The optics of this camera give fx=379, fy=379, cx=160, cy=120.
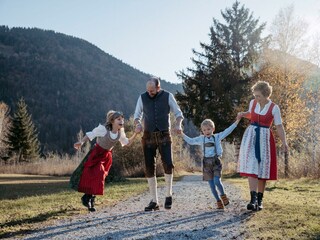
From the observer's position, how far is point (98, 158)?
20.4 feet

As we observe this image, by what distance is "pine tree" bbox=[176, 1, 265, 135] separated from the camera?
26.2 metres

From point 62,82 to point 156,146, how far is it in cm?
12883

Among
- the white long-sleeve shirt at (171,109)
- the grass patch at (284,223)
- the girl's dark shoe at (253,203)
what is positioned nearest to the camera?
the grass patch at (284,223)

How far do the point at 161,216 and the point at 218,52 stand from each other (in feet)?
79.7

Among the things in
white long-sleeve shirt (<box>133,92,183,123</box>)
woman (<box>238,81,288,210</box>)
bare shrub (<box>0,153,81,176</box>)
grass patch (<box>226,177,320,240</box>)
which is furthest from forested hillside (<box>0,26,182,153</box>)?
grass patch (<box>226,177,320,240</box>)

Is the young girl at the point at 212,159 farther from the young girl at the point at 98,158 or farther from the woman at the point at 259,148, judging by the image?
the young girl at the point at 98,158

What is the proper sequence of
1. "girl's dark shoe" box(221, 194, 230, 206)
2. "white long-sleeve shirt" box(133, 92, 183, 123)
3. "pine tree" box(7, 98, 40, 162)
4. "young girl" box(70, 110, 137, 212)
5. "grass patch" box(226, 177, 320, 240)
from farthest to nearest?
1. "pine tree" box(7, 98, 40, 162)
2. "white long-sleeve shirt" box(133, 92, 183, 123)
3. "young girl" box(70, 110, 137, 212)
4. "girl's dark shoe" box(221, 194, 230, 206)
5. "grass patch" box(226, 177, 320, 240)

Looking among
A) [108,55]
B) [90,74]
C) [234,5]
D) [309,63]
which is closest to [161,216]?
[309,63]

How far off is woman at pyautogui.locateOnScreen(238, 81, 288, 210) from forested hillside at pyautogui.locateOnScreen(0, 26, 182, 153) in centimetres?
9262

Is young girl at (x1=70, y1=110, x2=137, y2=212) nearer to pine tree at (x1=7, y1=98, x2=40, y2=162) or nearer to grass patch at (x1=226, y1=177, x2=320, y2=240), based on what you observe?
grass patch at (x1=226, y1=177, x2=320, y2=240)

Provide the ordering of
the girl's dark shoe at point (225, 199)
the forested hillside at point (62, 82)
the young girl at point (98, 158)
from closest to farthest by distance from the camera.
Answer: the girl's dark shoe at point (225, 199) → the young girl at point (98, 158) → the forested hillside at point (62, 82)

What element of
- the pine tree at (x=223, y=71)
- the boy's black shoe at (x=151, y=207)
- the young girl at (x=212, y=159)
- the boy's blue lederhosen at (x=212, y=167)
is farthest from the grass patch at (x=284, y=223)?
the pine tree at (x=223, y=71)

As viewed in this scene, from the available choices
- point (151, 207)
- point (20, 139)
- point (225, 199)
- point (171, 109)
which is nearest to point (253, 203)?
point (225, 199)

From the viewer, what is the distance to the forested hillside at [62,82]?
108188mm
